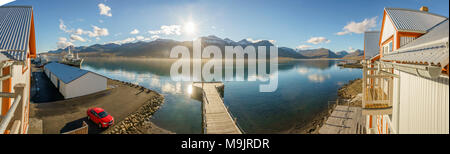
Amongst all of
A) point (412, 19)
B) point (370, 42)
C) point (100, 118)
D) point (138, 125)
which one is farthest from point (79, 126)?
point (370, 42)

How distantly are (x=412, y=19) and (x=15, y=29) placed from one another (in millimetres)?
21908

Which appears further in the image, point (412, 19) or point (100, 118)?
point (100, 118)

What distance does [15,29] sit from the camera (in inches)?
335

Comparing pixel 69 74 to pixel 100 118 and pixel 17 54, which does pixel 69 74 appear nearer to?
pixel 100 118

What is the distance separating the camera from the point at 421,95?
5637 millimetres

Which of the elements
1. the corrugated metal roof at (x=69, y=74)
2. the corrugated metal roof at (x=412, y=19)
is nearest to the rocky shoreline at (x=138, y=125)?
the corrugated metal roof at (x=69, y=74)

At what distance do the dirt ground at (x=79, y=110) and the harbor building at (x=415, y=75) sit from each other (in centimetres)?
1777

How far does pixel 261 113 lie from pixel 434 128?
2105cm

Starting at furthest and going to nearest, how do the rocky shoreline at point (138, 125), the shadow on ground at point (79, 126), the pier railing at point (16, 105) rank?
the rocky shoreline at point (138, 125) < the shadow on ground at point (79, 126) < the pier railing at point (16, 105)

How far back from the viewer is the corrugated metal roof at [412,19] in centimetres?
965

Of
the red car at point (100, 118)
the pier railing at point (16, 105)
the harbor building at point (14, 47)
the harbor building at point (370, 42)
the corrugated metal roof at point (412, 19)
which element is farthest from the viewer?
the harbor building at point (370, 42)

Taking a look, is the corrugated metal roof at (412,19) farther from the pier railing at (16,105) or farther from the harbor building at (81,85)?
the harbor building at (81,85)
